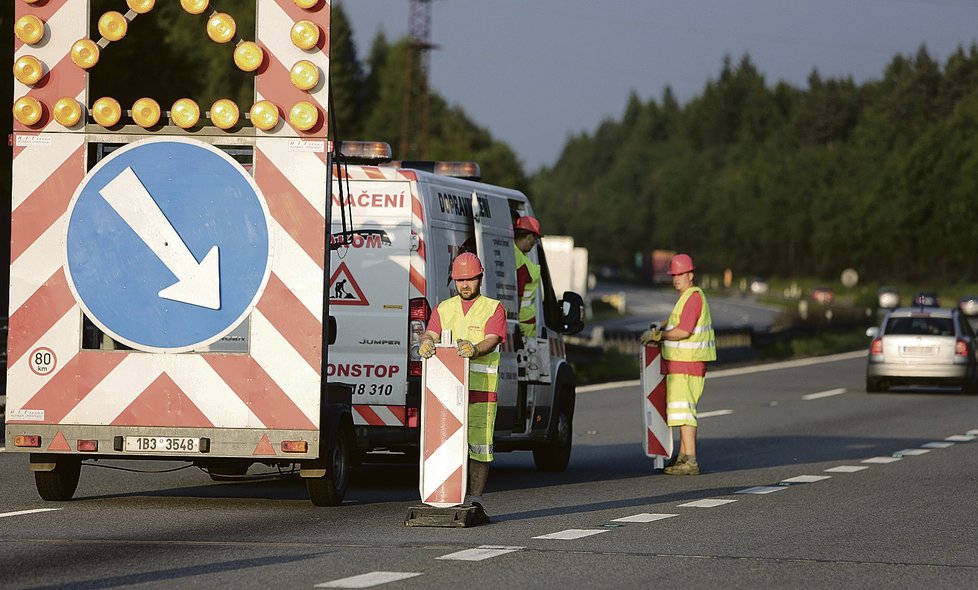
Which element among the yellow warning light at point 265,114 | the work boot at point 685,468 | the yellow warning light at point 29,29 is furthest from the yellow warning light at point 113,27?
the work boot at point 685,468

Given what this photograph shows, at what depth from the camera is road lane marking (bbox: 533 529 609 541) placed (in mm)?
11055

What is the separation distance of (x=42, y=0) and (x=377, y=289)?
3.60m

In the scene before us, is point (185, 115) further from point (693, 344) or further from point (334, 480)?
point (693, 344)

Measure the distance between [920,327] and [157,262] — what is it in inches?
891

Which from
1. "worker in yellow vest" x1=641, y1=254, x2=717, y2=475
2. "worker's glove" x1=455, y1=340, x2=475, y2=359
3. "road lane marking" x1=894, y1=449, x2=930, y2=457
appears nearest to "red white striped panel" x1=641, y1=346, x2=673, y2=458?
"worker in yellow vest" x1=641, y1=254, x2=717, y2=475

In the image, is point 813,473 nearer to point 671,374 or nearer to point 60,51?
point 671,374

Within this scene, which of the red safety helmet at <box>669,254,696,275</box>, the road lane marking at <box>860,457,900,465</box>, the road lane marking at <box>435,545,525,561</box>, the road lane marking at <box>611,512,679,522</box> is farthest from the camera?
the road lane marking at <box>860,457,900,465</box>

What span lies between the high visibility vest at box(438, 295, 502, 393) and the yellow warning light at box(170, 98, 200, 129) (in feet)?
6.36

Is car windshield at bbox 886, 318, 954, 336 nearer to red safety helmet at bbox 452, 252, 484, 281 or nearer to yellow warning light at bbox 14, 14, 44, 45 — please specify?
red safety helmet at bbox 452, 252, 484, 281

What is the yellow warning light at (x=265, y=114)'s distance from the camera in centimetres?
1195

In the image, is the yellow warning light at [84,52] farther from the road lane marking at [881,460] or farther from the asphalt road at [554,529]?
the road lane marking at [881,460]

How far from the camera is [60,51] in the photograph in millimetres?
11953

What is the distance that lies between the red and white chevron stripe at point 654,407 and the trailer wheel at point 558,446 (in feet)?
2.28

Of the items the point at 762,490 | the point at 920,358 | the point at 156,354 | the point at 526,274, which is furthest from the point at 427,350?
the point at 920,358
